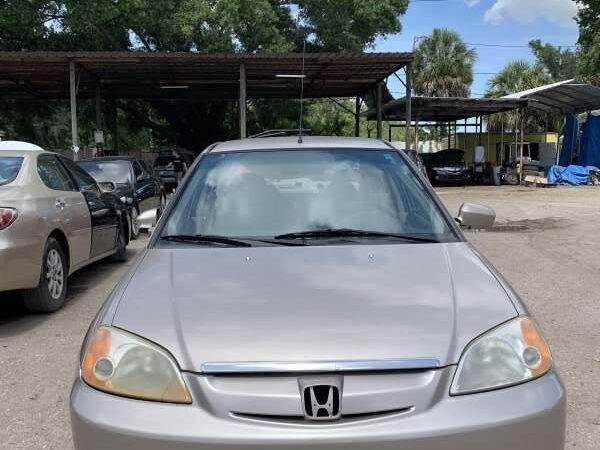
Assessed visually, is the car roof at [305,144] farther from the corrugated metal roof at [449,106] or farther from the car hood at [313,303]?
the corrugated metal roof at [449,106]

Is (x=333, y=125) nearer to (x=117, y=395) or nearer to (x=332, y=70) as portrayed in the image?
(x=332, y=70)

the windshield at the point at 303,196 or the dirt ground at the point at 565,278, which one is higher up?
the windshield at the point at 303,196

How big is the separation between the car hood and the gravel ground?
4.17 feet

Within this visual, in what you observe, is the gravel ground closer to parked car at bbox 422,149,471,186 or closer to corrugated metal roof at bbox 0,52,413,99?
corrugated metal roof at bbox 0,52,413,99

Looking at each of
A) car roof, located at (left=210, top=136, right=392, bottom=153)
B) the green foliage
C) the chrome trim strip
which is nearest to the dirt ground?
the chrome trim strip

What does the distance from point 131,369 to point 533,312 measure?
451cm

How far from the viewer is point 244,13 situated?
23.2 m

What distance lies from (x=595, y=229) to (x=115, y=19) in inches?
752

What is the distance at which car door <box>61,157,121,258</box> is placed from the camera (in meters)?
7.05

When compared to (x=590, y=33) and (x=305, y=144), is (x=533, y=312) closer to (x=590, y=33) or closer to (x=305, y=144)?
(x=305, y=144)

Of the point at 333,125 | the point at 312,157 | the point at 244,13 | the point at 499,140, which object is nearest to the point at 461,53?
the point at 499,140

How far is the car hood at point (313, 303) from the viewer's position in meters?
2.18

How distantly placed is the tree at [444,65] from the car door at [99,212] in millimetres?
30668

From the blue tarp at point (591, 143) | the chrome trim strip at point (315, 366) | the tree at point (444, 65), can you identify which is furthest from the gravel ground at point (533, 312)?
the tree at point (444, 65)
